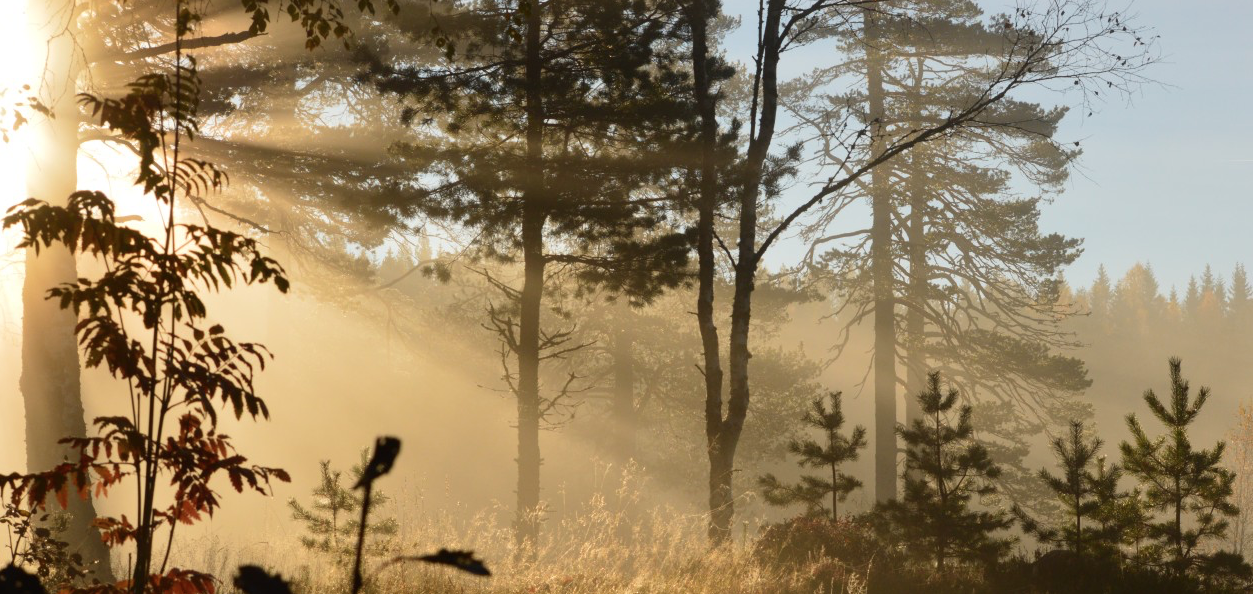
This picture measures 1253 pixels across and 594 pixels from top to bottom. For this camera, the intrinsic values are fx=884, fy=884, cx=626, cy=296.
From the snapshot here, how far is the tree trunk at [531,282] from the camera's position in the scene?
10.8m

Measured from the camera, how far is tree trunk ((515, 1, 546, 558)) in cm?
1082

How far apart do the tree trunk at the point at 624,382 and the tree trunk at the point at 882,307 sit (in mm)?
6343

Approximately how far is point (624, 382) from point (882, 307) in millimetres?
7147

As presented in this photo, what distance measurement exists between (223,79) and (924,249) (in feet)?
49.7

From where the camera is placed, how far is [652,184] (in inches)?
435

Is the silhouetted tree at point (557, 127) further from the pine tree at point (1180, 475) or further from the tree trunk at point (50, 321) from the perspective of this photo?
the pine tree at point (1180, 475)

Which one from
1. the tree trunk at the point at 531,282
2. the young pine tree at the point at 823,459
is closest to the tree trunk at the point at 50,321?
the tree trunk at the point at 531,282

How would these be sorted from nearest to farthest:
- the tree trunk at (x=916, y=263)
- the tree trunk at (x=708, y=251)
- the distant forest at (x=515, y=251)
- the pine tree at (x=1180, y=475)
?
the distant forest at (x=515, y=251) < the pine tree at (x=1180, y=475) < the tree trunk at (x=708, y=251) < the tree trunk at (x=916, y=263)

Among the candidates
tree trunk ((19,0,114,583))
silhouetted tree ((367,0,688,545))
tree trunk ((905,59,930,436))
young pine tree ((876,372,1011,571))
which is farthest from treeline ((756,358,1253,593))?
tree trunk ((905,59,930,436))

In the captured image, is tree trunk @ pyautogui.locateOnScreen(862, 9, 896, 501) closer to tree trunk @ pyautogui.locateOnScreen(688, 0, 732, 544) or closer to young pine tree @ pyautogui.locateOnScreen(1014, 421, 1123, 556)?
tree trunk @ pyautogui.locateOnScreen(688, 0, 732, 544)

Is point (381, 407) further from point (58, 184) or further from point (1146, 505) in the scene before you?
point (1146, 505)

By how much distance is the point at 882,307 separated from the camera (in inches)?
820

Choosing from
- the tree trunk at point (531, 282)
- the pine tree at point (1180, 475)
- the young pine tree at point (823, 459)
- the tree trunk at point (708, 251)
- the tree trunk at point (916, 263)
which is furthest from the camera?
the tree trunk at point (916, 263)

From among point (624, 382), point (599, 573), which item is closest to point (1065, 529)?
point (599, 573)
